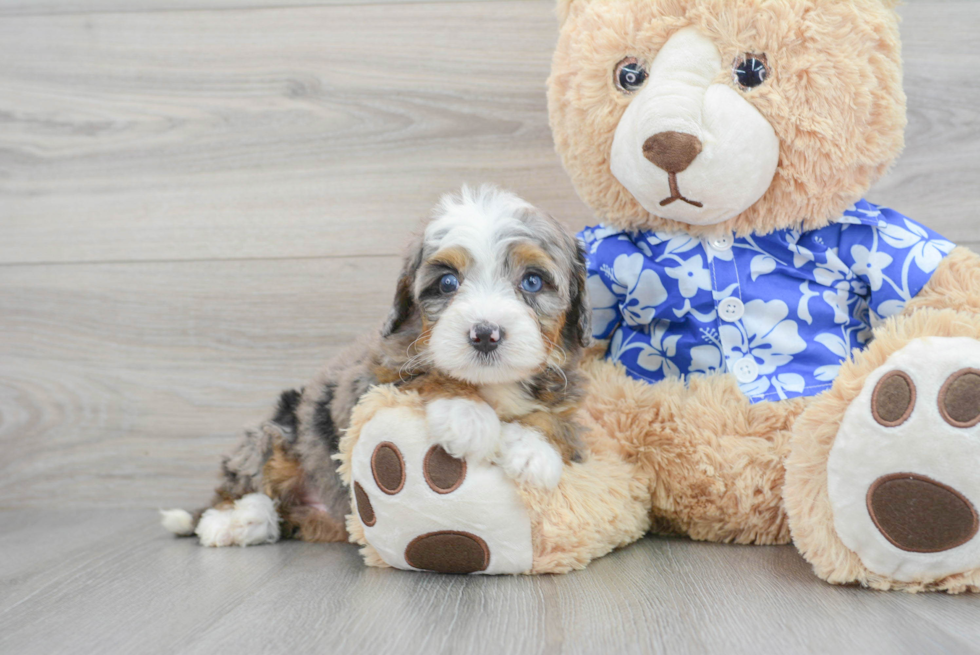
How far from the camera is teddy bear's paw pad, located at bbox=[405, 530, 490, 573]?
4.75ft

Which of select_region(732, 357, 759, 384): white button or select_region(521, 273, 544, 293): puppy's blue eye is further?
select_region(732, 357, 759, 384): white button

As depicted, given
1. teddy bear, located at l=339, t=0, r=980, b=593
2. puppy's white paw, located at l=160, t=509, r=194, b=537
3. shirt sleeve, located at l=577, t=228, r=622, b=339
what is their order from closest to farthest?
1. teddy bear, located at l=339, t=0, r=980, b=593
2. shirt sleeve, located at l=577, t=228, r=622, b=339
3. puppy's white paw, located at l=160, t=509, r=194, b=537

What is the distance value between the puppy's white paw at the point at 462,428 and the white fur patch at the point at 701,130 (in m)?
0.61

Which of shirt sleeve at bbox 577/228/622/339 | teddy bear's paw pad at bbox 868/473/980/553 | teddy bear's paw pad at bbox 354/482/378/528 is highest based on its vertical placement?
shirt sleeve at bbox 577/228/622/339

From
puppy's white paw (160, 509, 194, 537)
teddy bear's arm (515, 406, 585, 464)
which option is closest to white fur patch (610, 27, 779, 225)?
teddy bear's arm (515, 406, 585, 464)

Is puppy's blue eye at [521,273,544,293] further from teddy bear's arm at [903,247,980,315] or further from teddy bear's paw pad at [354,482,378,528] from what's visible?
teddy bear's arm at [903,247,980,315]

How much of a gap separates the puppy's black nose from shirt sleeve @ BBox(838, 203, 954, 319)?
0.87 m

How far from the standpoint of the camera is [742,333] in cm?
173

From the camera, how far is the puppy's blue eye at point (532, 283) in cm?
149

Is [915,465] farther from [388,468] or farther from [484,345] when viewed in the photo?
[388,468]

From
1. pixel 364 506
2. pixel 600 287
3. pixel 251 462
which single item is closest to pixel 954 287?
pixel 600 287

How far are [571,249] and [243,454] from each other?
0.94 meters

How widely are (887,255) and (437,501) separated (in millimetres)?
1096

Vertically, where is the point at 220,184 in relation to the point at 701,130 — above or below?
below
